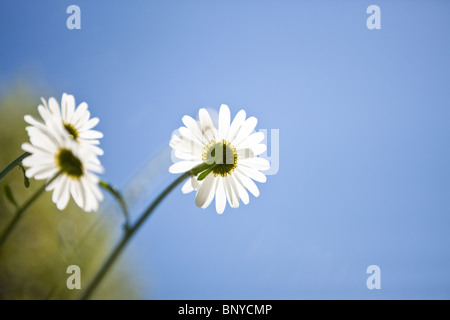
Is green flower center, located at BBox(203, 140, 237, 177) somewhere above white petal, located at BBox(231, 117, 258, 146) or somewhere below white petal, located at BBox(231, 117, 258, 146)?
below

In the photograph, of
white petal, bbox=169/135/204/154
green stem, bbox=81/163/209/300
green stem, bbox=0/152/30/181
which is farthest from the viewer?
white petal, bbox=169/135/204/154

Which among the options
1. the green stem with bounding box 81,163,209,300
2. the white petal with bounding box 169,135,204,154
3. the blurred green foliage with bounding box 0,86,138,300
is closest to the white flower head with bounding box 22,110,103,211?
the green stem with bounding box 81,163,209,300

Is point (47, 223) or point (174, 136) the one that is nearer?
point (174, 136)

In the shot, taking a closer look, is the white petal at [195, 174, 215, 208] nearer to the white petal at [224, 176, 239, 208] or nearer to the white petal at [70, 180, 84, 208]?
the white petal at [224, 176, 239, 208]

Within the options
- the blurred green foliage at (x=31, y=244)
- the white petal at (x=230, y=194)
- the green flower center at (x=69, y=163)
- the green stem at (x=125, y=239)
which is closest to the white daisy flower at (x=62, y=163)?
the green flower center at (x=69, y=163)

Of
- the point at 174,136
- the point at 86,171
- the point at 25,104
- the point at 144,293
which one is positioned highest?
the point at 25,104
